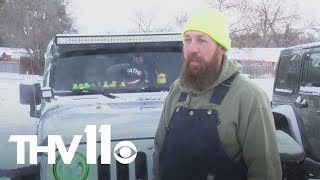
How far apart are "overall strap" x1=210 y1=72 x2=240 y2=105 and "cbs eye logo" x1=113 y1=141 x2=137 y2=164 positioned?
0.89 m

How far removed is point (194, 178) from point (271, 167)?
38 cm

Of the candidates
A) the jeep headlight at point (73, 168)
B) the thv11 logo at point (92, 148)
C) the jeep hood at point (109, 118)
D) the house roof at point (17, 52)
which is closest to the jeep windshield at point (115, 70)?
the jeep hood at point (109, 118)

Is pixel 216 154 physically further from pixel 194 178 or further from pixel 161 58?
pixel 161 58

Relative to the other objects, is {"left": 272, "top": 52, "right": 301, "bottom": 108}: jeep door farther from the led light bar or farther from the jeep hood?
the jeep hood

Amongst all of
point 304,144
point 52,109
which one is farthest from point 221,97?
point 304,144

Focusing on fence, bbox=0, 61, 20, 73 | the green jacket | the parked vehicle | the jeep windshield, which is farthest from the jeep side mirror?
fence, bbox=0, 61, 20, 73

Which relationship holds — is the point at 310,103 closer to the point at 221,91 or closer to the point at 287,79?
the point at 287,79

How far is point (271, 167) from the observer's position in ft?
7.90

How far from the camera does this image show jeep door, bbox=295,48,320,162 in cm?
547

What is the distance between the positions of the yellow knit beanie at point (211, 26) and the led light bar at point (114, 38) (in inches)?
102

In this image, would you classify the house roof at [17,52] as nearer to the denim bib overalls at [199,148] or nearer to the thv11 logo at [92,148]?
the thv11 logo at [92,148]

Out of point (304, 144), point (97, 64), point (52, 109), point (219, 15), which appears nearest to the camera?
point (219, 15)

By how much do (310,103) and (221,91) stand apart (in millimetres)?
3464

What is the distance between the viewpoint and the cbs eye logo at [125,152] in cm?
314
